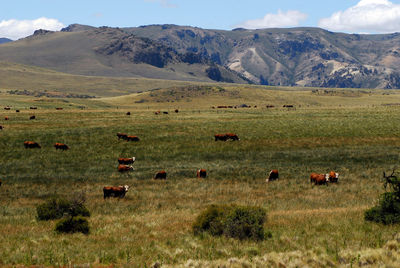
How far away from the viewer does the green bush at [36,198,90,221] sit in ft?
59.0

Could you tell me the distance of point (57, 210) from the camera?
18.5m

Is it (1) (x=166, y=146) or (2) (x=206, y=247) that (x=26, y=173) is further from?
(2) (x=206, y=247)

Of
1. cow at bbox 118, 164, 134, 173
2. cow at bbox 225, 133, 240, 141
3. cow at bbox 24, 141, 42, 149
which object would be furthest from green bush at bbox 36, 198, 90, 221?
cow at bbox 225, 133, 240, 141

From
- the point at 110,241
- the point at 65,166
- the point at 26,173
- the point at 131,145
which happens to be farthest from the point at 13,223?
the point at 131,145

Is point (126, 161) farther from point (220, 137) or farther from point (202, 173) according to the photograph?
point (220, 137)

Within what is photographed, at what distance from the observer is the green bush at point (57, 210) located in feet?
59.0

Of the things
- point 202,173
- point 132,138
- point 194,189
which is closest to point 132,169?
point 202,173

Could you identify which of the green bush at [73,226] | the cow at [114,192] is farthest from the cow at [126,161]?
the green bush at [73,226]

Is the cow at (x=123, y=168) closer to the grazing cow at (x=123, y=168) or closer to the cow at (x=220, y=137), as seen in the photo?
the grazing cow at (x=123, y=168)

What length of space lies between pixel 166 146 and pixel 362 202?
84.8 ft

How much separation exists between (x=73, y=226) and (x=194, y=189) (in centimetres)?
1149

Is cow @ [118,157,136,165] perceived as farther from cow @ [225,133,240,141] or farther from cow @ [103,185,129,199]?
cow @ [225,133,240,141]

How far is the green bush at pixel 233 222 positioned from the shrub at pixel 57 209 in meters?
5.44

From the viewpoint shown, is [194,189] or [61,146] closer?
→ [194,189]
